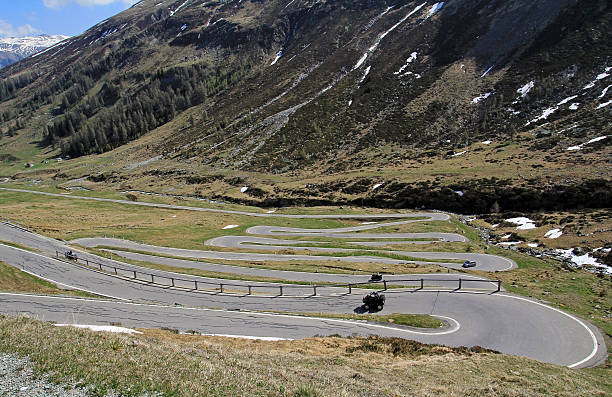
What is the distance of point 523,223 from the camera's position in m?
54.3

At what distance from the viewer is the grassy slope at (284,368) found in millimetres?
9719

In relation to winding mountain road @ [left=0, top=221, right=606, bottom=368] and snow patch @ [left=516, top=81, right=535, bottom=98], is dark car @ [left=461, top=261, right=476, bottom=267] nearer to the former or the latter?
winding mountain road @ [left=0, top=221, right=606, bottom=368]

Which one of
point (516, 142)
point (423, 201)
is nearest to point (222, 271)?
point (423, 201)

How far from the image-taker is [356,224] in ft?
212

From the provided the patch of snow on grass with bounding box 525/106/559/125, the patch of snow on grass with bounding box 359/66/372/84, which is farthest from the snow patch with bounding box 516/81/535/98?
the patch of snow on grass with bounding box 359/66/372/84

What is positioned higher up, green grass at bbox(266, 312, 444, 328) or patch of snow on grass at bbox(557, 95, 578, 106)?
patch of snow on grass at bbox(557, 95, 578, 106)

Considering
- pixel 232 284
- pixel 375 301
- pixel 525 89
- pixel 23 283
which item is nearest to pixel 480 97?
pixel 525 89

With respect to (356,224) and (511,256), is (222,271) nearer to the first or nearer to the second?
(356,224)

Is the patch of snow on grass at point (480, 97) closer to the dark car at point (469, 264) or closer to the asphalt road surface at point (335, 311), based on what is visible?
the dark car at point (469, 264)

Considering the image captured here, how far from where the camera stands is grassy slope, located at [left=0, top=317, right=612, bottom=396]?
9.72 m

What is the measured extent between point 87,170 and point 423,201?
481 feet

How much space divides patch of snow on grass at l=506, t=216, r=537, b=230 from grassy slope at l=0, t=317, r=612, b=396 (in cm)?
4059

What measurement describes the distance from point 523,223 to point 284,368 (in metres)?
54.2

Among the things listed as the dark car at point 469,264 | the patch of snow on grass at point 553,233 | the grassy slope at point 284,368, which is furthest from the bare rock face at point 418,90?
the grassy slope at point 284,368
